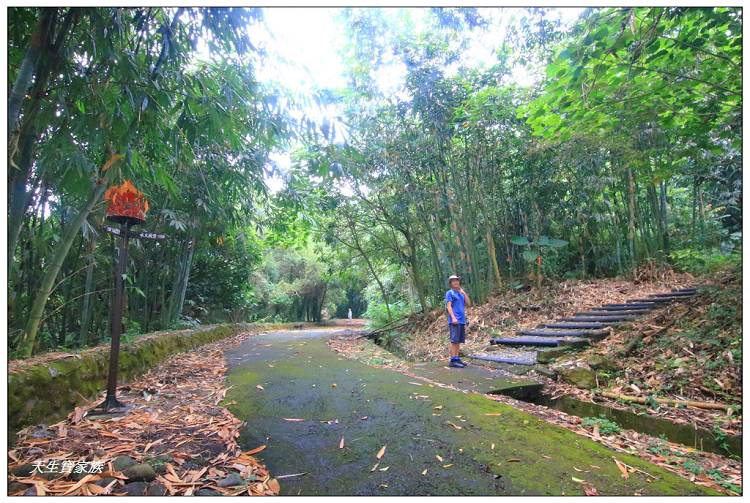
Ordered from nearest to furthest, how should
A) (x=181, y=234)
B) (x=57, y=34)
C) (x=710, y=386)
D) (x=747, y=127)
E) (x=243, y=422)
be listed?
(x=57, y=34)
(x=747, y=127)
(x=243, y=422)
(x=710, y=386)
(x=181, y=234)

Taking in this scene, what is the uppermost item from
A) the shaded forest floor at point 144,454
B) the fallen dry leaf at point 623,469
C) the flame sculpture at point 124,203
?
the flame sculpture at point 124,203

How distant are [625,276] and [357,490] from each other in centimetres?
800

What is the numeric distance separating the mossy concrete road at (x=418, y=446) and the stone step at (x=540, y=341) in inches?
77.6

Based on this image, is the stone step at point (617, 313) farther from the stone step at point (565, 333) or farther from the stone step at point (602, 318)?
the stone step at point (565, 333)

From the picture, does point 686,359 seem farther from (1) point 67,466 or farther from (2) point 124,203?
(2) point 124,203

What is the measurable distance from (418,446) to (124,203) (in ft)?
8.18

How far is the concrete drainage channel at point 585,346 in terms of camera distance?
239 centimetres

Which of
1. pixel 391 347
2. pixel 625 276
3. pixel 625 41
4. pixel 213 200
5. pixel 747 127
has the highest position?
pixel 625 41

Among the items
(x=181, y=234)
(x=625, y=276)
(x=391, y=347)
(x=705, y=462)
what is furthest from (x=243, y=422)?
(x=625, y=276)

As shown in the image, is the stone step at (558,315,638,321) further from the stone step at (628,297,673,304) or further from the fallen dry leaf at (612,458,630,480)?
the fallen dry leaf at (612,458,630,480)

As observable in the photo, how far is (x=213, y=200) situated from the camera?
4434 mm

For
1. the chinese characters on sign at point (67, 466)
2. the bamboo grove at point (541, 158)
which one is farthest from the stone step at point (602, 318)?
the chinese characters on sign at point (67, 466)

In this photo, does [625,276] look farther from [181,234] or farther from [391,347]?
[181,234]

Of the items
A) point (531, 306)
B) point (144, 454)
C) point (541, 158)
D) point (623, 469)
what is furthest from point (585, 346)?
point (144, 454)
